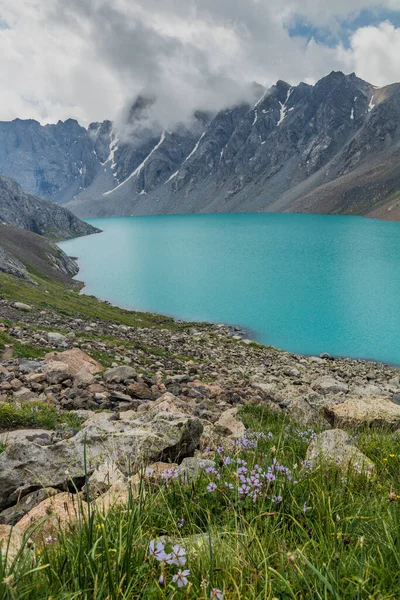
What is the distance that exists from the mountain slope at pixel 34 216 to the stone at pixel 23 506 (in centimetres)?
14904

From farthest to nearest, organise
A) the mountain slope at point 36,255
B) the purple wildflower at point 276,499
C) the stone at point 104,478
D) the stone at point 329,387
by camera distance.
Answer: the mountain slope at point 36,255 → the stone at point 329,387 → the stone at point 104,478 → the purple wildflower at point 276,499

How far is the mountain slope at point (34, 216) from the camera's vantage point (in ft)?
480

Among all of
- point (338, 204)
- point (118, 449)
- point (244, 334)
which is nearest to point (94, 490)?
point (118, 449)

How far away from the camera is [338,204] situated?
200 metres

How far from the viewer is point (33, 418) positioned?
8.02 meters

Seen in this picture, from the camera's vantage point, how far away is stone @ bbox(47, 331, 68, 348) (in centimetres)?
1980

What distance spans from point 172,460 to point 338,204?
700 feet

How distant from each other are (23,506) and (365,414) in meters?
6.90

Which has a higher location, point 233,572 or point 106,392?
point 233,572

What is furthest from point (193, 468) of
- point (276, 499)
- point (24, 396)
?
point (24, 396)

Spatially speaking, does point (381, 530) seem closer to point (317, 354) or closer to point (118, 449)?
point (118, 449)

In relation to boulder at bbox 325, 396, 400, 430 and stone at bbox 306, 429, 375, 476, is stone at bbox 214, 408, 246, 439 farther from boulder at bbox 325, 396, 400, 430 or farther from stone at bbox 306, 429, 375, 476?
stone at bbox 306, 429, 375, 476

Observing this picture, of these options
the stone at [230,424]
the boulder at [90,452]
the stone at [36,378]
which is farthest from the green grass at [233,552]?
the stone at [36,378]

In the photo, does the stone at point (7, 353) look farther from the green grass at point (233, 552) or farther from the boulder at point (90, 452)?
the green grass at point (233, 552)
